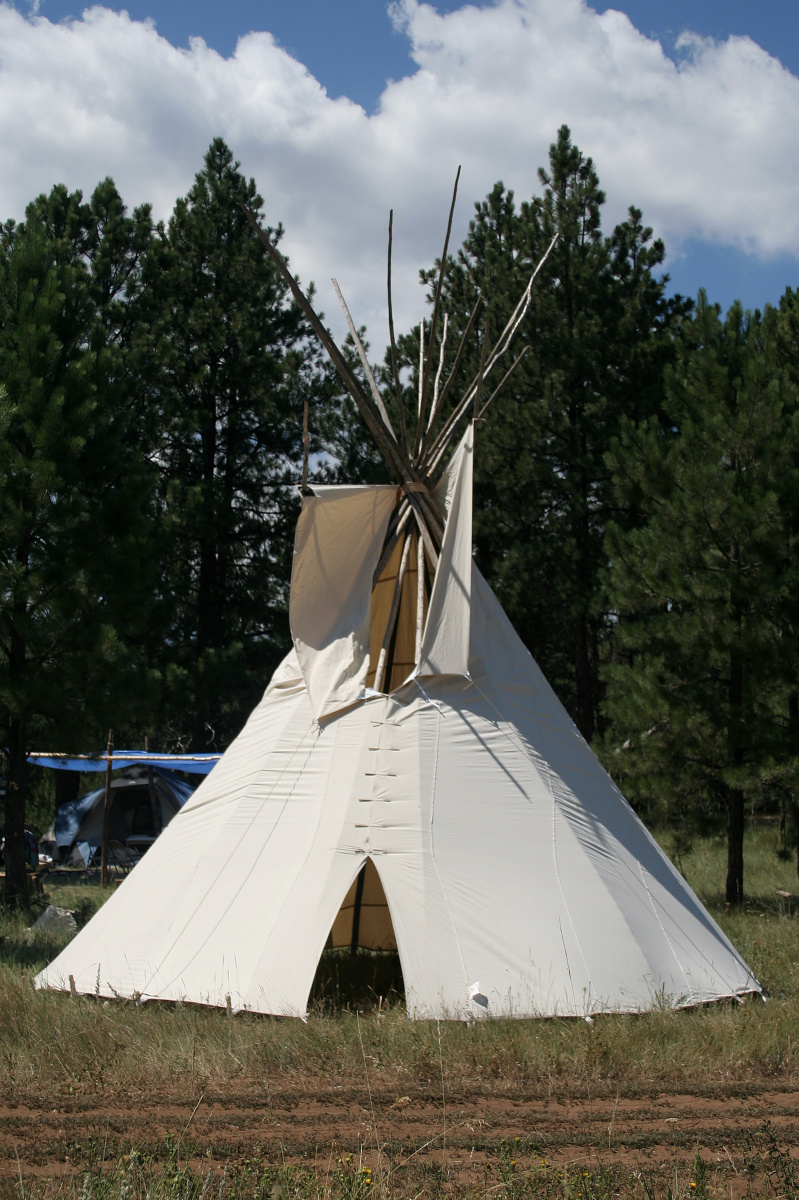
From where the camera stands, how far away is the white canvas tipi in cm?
495

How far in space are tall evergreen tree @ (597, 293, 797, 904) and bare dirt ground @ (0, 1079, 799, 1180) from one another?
5.47 m

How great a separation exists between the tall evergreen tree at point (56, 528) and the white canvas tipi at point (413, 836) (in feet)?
10.1

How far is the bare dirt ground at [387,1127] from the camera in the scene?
340 cm

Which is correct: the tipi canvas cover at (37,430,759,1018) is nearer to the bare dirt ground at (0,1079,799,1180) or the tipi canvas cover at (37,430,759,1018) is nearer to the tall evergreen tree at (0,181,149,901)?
the bare dirt ground at (0,1079,799,1180)

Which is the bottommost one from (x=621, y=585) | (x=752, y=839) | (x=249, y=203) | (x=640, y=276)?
(x=752, y=839)

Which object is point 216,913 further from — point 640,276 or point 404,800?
point 640,276

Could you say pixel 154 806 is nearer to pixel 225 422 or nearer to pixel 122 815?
pixel 122 815

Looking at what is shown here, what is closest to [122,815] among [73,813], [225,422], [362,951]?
[73,813]

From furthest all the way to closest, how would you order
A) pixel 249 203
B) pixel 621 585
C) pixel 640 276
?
pixel 249 203 → pixel 640 276 → pixel 621 585

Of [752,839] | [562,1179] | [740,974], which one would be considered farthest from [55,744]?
[752,839]

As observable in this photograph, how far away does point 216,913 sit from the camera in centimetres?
538

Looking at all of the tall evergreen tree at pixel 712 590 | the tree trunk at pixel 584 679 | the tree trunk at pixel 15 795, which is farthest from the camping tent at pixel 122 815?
the tall evergreen tree at pixel 712 590

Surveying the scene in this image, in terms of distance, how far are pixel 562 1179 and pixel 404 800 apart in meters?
2.54

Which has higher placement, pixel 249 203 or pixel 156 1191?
pixel 249 203
